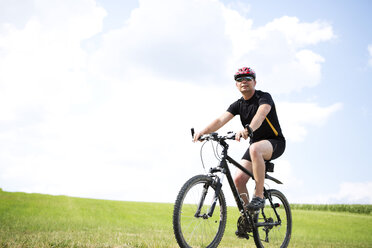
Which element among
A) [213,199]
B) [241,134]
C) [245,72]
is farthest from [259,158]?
[245,72]

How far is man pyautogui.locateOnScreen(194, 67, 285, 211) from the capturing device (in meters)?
5.24

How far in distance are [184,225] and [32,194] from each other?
12856 millimetres

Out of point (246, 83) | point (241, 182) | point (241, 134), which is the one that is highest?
point (246, 83)

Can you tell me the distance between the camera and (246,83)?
5.51 metres

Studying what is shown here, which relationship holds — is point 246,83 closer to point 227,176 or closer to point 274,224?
point 227,176

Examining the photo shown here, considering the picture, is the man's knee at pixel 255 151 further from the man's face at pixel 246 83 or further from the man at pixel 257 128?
the man's face at pixel 246 83

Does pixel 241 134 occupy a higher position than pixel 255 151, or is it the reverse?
pixel 241 134

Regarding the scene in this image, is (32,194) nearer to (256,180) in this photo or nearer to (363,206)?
(256,180)

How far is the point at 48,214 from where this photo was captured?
1283 cm

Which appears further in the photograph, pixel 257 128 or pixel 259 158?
pixel 257 128

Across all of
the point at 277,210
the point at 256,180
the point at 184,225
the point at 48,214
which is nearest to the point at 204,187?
the point at 184,225

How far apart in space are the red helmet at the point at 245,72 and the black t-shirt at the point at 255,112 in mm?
343

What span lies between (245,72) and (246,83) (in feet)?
0.58

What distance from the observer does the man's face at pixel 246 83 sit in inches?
217
